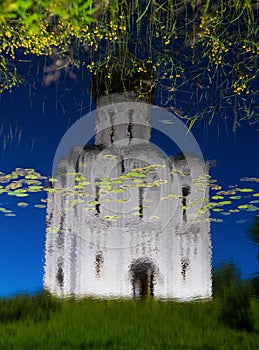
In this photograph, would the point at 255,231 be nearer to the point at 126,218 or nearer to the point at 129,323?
the point at 126,218

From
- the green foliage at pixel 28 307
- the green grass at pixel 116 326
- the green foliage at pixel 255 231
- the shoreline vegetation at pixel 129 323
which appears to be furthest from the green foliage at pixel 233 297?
the green foliage at pixel 28 307

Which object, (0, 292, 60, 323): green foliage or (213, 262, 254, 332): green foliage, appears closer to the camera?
(213, 262, 254, 332): green foliage

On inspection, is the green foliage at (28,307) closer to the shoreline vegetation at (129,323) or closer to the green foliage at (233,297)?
the shoreline vegetation at (129,323)

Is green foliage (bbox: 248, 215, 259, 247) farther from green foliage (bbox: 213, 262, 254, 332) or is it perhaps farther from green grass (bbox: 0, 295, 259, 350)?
green grass (bbox: 0, 295, 259, 350)

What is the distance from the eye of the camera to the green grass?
5.59 metres

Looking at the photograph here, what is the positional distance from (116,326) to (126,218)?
7.46 feet

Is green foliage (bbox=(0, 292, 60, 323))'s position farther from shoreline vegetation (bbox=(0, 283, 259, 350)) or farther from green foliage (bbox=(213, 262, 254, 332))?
green foliage (bbox=(213, 262, 254, 332))

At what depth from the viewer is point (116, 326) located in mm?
→ 6195

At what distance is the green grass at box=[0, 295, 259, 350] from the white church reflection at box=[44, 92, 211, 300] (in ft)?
1.59

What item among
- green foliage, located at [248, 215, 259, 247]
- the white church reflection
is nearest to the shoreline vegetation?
the white church reflection

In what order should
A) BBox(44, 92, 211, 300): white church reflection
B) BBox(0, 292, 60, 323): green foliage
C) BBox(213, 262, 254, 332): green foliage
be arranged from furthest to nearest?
BBox(44, 92, 211, 300): white church reflection
BBox(0, 292, 60, 323): green foliage
BBox(213, 262, 254, 332): green foliage

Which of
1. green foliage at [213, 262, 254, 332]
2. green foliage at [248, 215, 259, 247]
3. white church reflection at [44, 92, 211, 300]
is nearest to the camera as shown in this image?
green foliage at [213, 262, 254, 332]

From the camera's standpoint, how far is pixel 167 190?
26.5 feet

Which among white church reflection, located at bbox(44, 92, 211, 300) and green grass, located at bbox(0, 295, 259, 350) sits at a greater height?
white church reflection, located at bbox(44, 92, 211, 300)
